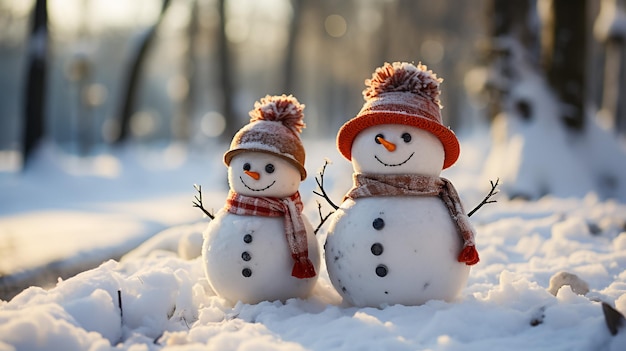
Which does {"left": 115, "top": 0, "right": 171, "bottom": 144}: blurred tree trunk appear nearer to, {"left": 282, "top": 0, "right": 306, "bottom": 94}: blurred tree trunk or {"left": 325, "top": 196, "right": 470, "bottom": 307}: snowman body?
{"left": 282, "top": 0, "right": 306, "bottom": 94}: blurred tree trunk

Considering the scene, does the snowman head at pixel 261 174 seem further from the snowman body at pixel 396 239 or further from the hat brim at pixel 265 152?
A: the snowman body at pixel 396 239

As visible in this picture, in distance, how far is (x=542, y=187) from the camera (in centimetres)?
806

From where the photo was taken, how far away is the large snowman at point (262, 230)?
3258mm

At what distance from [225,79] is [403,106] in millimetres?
12978

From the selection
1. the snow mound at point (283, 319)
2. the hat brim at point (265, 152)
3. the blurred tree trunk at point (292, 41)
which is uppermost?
the blurred tree trunk at point (292, 41)

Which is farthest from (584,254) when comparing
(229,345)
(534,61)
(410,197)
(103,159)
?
(103,159)

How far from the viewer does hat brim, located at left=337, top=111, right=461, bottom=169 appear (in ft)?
10.1

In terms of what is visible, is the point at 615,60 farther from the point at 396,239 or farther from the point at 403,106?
the point at 396,239

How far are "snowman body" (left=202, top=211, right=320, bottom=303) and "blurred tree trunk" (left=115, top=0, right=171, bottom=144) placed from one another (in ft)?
45.8

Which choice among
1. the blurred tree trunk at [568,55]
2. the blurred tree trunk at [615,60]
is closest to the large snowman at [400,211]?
the blurred tree trunk at [568,55]

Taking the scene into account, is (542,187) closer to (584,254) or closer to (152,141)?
(584,254)

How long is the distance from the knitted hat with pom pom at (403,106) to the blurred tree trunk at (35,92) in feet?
36.9

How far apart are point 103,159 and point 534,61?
13374 millimetres

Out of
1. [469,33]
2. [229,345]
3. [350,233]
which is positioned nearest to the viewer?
[229,345]
